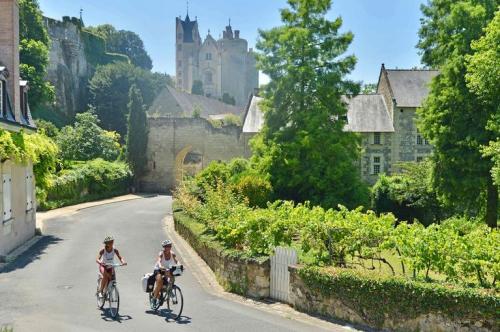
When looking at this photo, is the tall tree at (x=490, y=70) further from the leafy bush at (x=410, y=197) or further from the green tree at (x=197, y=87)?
the green tree at (x=197, y=87)

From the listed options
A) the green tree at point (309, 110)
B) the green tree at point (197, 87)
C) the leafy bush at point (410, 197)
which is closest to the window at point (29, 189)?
the green tree at point (309, 110)

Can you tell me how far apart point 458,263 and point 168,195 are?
37.6 metres

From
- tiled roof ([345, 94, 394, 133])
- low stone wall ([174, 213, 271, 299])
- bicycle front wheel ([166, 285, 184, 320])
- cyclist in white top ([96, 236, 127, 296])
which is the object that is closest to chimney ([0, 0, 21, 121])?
low stone wall ([174, 213, 271, 299])

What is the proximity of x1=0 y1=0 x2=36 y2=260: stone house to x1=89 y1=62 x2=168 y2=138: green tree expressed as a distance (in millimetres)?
42681

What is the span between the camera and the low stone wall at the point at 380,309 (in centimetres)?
941

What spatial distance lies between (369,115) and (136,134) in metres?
19.4

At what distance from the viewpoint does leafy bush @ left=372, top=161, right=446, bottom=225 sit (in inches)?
1234

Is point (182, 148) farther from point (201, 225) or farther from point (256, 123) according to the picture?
point (201, 225)

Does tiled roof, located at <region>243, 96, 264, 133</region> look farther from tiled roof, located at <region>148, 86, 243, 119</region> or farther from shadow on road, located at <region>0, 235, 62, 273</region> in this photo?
shadow on road, located at <region>0, 235, 62, 273</region>

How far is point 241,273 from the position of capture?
13234 mm

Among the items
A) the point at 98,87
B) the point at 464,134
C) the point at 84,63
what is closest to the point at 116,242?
the point at 464,134

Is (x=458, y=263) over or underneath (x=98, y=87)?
underneath

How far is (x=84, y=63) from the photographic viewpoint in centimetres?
7312

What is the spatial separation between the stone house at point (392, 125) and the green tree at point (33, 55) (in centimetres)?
1638
